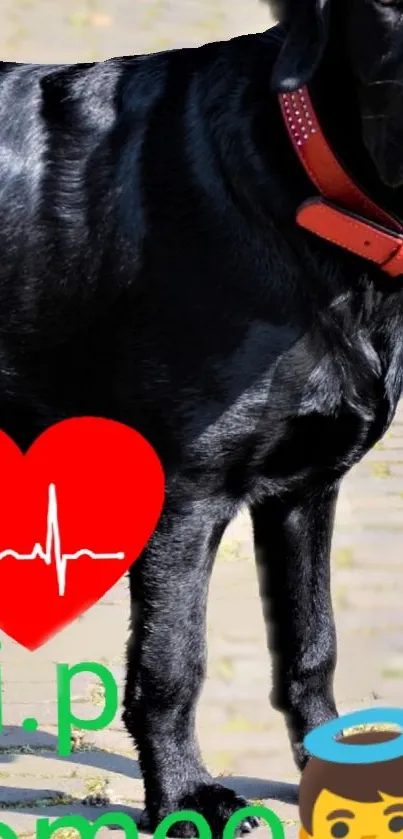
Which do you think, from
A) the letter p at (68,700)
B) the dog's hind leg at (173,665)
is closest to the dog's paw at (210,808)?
the dog's hind leg at (173,665)

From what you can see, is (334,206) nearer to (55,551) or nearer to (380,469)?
(55,551)

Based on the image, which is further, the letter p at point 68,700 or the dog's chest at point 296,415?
the letter p at point 68,700

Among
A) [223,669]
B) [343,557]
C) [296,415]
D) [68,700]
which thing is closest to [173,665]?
[68,700]

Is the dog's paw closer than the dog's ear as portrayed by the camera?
No

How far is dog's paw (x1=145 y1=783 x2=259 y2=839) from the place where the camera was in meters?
2.94

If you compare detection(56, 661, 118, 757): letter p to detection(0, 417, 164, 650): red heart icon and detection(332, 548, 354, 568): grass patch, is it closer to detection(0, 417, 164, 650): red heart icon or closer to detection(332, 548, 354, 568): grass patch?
detection(0, 417, 164, 650): red heart icon

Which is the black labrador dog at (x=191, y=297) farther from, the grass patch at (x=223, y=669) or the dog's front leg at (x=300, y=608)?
the grass patch at (x=223, y=669)

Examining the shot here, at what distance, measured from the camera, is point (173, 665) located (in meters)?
2.87

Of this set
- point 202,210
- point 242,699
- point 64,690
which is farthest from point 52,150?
point 242,699

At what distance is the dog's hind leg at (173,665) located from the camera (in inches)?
111

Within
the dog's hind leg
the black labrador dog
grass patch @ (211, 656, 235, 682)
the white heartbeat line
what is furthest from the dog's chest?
grass patch @ (211, 656, 235, 682)

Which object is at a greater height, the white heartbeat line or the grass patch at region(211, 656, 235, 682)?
the white heartbeat line

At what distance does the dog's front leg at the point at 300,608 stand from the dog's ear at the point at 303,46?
0.96 m

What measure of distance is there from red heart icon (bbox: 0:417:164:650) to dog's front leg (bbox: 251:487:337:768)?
0.38 metres
